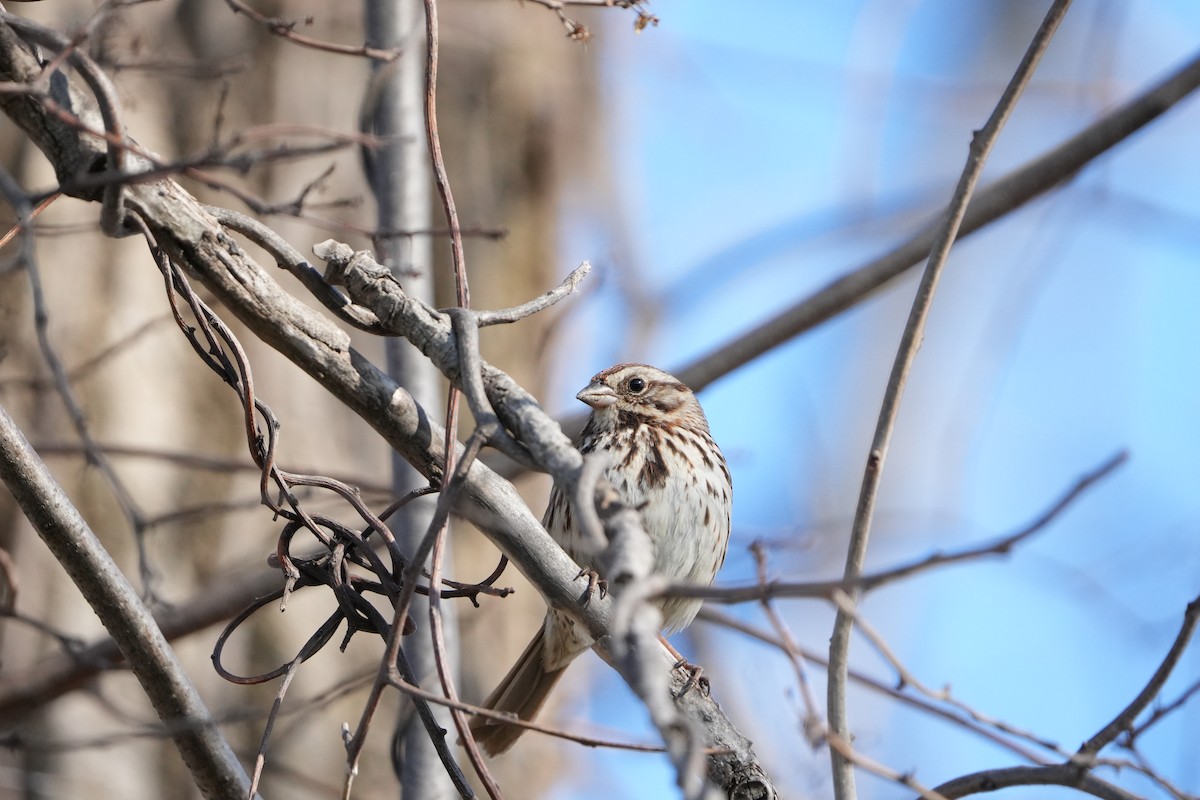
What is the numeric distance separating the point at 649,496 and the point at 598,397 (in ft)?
1.33

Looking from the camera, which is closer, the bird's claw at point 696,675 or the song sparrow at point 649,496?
the bird's claw at point 696,675

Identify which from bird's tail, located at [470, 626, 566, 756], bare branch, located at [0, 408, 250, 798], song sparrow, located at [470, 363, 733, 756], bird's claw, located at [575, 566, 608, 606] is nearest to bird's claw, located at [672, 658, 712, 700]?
bird's claw, located at [575, 566, 608, 606]

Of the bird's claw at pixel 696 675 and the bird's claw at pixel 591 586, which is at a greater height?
the bird's claw at pixel 696 675

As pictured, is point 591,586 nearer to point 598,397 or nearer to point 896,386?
point 896,386

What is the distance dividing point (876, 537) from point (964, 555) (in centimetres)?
649

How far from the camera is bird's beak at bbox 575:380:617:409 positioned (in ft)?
12.3

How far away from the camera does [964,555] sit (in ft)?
3.54

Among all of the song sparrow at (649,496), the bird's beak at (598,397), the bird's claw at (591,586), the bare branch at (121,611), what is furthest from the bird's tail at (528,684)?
the bare branch at (121,611)

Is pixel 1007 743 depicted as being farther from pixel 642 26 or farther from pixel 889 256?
pixel 889 256

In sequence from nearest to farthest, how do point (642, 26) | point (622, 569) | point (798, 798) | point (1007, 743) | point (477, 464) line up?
point (622, 569) < point (1007, 743) < point (477, 464) < point (642, 26) < point (798, 798)

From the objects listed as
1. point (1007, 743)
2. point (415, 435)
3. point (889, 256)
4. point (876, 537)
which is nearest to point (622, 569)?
point (1007, 743)

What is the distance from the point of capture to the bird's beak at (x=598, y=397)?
375cm

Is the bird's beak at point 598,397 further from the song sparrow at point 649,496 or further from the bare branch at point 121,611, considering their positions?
the bare branch at point 121,611

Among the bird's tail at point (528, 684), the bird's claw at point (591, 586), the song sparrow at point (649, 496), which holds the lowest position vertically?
the bird's claw at point (591, 586)
